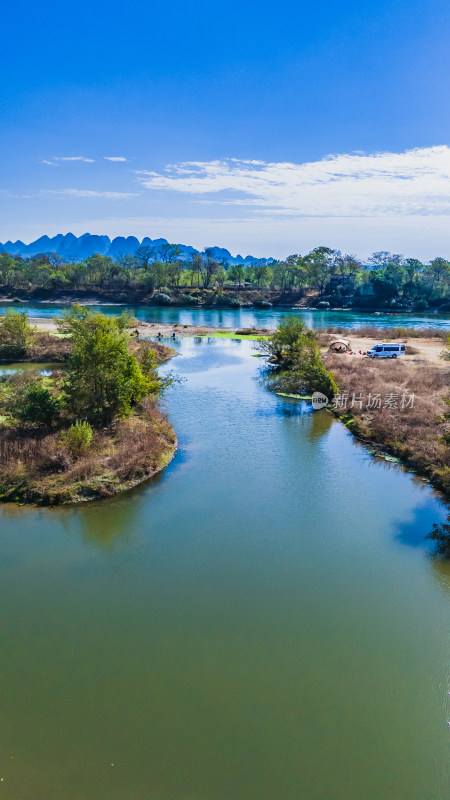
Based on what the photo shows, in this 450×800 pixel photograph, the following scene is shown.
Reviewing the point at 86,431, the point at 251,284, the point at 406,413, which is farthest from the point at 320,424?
the point at 251,284

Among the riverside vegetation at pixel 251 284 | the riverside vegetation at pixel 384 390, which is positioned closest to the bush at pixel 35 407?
the riverside vegetation at pixel 384 390

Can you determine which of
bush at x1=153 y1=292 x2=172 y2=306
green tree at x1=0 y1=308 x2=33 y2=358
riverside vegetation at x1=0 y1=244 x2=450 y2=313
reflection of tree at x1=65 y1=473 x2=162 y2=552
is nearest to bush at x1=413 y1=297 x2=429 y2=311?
riverside vegetation at x1=0 y1=244 x2=450 y2=313

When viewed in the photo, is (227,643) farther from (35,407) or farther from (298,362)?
(298,362)

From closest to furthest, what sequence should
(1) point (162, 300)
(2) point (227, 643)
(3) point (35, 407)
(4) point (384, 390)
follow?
(2) point (227, 643), (3) point (35, 407), (4) point (384, 390), (1) point (162, 300)

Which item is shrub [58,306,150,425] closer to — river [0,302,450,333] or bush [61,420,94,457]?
bush [61,420,94,457]

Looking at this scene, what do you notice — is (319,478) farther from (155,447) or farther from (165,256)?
(165,256)

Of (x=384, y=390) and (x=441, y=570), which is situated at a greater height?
(x=384, y=390)
